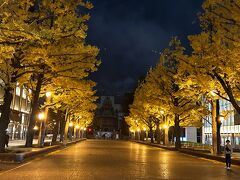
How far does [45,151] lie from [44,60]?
1063 centimetres

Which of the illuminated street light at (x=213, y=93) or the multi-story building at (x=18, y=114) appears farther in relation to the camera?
the multi-story building at (x=18, y=114)

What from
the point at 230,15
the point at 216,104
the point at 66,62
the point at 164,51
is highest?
the point at 164,51

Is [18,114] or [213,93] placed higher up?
[18,114]

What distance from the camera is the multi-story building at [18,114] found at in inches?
2028

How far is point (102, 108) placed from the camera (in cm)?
14925

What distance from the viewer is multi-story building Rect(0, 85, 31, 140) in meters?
51.5

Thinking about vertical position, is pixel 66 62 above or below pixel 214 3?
below

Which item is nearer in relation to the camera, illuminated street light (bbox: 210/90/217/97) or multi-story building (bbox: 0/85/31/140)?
illuminated street light (bbox: 210/90/217/97)

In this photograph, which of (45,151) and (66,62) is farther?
(45,151)

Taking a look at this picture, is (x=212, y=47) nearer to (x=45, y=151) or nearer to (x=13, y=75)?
(x=13, y=75)

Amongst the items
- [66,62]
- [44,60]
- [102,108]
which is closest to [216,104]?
[66,62]

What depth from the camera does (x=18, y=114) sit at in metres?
52.9

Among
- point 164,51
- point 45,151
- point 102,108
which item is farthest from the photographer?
point 102,108

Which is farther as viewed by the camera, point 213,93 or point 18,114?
point 18,114
